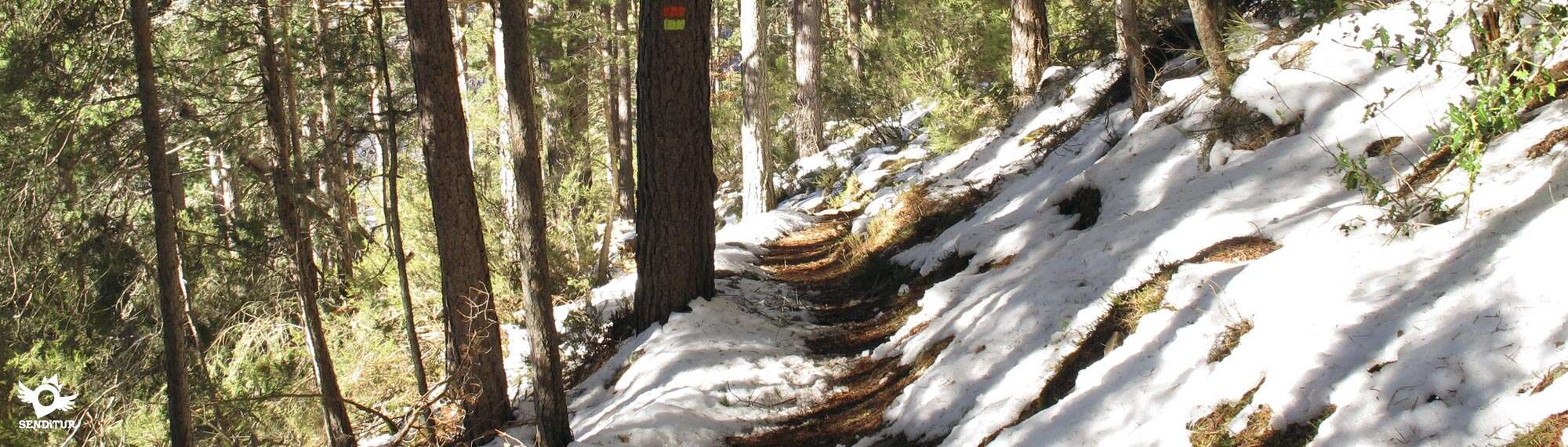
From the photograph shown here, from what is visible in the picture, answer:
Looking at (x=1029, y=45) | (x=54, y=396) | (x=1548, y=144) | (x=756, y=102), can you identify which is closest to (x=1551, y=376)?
(x=1548, y=144)

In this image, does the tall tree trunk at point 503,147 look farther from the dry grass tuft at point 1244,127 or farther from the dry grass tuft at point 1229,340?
the dry grass tuft at point 1229,340

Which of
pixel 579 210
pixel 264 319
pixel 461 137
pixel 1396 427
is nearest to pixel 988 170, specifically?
pixel 579 210

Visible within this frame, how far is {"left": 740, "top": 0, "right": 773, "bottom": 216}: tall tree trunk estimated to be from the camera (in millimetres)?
12922

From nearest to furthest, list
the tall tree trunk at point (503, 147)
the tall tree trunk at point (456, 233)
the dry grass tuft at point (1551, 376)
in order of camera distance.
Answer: the dry grass tuft at point (1551, 376) → the tall tree trunk at point (456, 233) → the tall tree trunk at point (503, 147)

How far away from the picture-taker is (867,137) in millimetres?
17453

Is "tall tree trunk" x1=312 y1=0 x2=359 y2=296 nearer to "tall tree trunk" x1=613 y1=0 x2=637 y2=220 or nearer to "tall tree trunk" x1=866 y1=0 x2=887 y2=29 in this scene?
"tall tree trunk" x1=613 y1=0 x2=637 y2=220

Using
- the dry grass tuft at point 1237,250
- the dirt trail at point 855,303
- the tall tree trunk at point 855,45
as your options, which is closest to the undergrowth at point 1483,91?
the dry grass tuft at point 1237,250

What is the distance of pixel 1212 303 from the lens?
4.60 m

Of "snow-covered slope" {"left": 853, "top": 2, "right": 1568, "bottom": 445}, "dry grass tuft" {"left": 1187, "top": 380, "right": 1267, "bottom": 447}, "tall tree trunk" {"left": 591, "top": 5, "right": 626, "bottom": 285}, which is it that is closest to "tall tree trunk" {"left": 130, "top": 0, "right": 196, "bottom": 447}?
"snow-covered slope" {"left": 853, "top": 2, "right": 1568, "bottom": 445}

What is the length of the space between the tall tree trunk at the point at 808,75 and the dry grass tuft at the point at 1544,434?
14734 millimetres

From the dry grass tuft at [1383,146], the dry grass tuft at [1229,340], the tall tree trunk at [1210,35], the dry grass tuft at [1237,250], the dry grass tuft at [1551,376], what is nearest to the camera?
the dry grass tuft at [1551,376]

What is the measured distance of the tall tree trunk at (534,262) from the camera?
575 centimetres

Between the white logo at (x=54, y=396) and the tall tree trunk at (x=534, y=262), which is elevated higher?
the tall tree trunk at (x=534, y=262)

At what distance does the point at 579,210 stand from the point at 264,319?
517 cm
